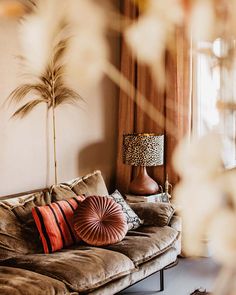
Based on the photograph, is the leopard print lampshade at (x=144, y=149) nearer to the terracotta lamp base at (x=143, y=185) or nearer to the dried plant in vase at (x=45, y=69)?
the terracotta lamp base at (x=143, y=185)

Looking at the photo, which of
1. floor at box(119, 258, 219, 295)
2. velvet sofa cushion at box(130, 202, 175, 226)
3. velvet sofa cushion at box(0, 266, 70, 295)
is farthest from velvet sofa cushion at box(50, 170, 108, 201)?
velvet sofa cushion at box(0, 266, 70, 295)

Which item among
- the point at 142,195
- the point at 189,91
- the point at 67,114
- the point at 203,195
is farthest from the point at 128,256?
the point at 203,195

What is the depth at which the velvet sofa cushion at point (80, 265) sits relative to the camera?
256cm

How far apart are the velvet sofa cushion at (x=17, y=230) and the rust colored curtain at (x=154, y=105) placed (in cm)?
147

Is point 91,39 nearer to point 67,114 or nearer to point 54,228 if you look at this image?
point 54,228

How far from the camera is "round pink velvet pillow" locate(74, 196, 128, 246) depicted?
3.10m

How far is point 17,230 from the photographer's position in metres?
3.01

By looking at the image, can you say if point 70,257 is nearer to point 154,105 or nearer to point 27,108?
point 27,108

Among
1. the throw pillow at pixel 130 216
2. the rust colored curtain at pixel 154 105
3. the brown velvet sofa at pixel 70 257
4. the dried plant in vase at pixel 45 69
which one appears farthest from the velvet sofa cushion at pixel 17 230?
the rust colored curtain at pixel 154 105

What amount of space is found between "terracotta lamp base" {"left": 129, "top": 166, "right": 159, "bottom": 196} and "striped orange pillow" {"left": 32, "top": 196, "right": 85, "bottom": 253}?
945 millimetres

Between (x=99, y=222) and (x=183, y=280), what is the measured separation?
35.8 inches

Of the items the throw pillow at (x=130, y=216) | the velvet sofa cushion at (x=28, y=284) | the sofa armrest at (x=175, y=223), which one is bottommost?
the velvet sofa cushion at (x=28, y=284)

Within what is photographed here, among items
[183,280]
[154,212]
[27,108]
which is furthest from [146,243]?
[27,108]

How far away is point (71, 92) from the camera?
13.2ft
